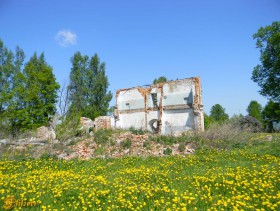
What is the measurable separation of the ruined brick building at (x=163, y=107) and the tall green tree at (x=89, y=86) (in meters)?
5.49

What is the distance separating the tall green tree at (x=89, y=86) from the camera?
38.3 metres

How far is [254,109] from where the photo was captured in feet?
160

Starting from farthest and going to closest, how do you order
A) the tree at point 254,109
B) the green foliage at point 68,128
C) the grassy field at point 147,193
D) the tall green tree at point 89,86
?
the tree at point 254,109 → the tall green tree at point 89,86 → the green foliage at point 68,128 → the grassy field at point 147,193

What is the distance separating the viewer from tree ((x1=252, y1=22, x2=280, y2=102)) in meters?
31.2

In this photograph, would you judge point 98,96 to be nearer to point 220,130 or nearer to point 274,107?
point 220,130

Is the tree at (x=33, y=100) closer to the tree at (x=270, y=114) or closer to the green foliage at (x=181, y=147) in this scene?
the green foliage at (x=181, y=147)

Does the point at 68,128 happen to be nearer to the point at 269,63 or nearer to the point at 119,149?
the point at 119,149

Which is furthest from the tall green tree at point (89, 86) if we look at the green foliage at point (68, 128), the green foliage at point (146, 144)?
the green foliage at point (146, 144)

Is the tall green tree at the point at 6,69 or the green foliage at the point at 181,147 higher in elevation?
the tall green tree at the point at 6,69

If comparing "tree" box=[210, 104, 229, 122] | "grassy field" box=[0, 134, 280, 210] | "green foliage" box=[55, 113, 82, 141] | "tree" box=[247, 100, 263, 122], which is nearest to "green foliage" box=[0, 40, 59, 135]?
"green foliage" box=[55, 113, 82, 141]

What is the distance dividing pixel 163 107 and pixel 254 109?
89.1ft

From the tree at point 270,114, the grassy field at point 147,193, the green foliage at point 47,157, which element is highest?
the tree at point 270,114

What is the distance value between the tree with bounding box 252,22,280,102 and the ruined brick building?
11397mm

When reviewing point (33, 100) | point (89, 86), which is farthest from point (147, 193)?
point (89, 86)
